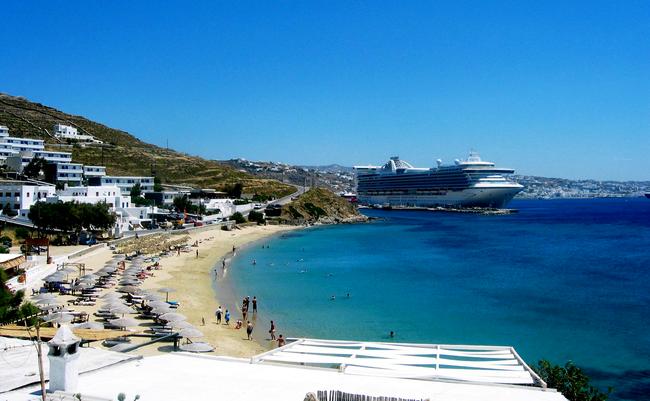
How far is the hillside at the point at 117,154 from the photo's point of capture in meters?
92.2

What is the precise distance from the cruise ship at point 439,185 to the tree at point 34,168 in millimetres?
86101

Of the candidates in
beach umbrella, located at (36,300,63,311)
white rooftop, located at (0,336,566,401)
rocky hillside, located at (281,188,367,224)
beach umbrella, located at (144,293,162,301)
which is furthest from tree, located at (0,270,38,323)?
rocky hillside, located at (281,188,367,224)

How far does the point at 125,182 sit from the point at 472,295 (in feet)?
168

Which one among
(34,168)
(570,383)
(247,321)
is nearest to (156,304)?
(247,321)

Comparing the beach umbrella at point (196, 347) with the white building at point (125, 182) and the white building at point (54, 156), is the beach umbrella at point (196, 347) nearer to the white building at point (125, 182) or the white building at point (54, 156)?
the white building at point (125, 182)

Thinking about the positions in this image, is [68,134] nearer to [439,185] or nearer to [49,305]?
[439,185]

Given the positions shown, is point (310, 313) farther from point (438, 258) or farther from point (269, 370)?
point (438, 258)

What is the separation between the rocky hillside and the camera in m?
85.4

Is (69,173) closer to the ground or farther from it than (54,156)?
closer to the ground

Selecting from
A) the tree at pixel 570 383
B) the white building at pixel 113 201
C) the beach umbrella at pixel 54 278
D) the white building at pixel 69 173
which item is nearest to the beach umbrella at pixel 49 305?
the beach umbrella at pixel 54 278

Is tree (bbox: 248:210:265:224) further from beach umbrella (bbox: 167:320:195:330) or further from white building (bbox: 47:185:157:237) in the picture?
beach umbrella (bbox: 167:320:195:330)

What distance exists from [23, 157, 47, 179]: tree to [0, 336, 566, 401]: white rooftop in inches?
2243

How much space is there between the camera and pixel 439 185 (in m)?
130

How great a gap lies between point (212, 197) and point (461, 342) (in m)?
71.2
